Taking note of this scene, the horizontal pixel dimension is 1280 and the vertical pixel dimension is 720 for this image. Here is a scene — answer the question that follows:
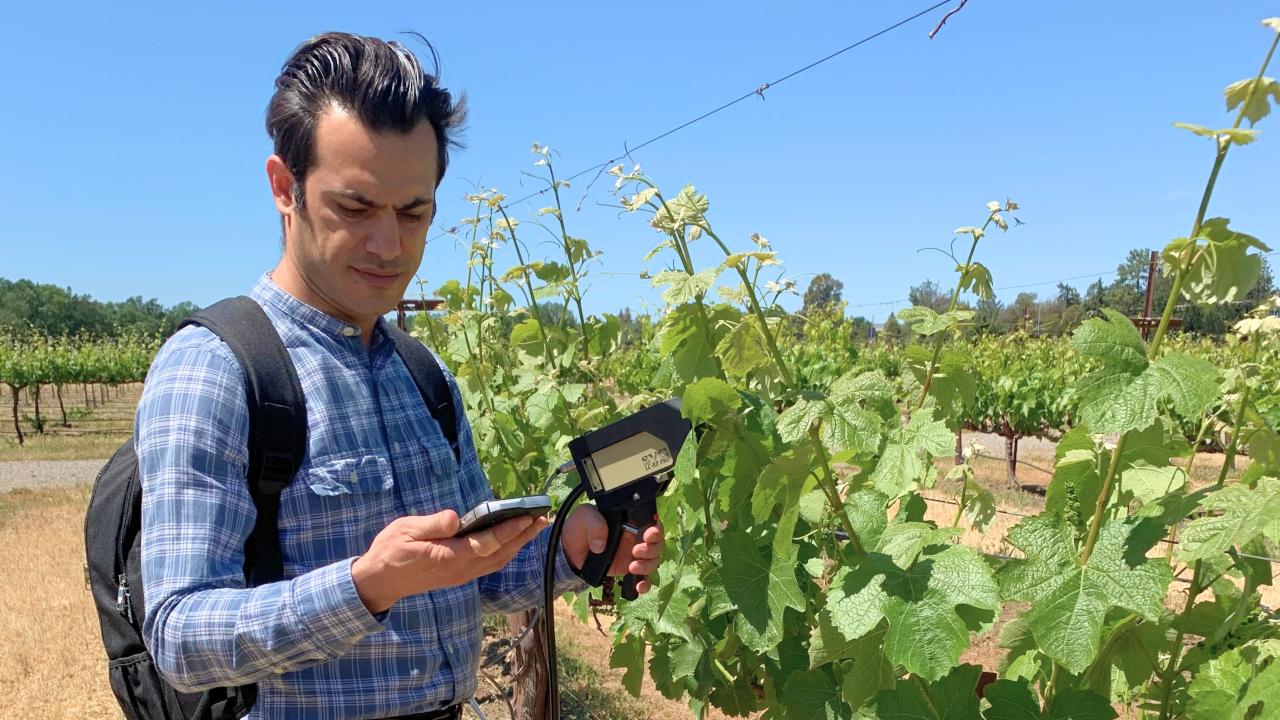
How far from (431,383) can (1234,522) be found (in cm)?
132

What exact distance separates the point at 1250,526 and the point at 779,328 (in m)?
0.86

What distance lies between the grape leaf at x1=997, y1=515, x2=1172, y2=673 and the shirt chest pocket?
962 mm

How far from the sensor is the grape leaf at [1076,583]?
1.09 meters

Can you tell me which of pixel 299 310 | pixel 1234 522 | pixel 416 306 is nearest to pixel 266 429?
pixel 299 310

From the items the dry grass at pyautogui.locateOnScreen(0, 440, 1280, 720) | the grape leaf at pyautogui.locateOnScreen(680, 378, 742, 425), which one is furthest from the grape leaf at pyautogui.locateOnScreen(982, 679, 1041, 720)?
the dry grass at pyautogui.locateOnScreen(0, 440, 1280, 720)

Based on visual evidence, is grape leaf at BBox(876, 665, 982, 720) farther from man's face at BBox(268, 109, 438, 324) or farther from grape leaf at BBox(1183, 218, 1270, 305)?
man's face at BBox(268, 109, 438, 324)

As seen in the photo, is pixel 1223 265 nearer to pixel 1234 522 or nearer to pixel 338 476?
pixel 1234 522

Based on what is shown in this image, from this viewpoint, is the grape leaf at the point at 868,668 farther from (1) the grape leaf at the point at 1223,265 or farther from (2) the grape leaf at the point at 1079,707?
(1) the grape leaf at the point at 1223,265

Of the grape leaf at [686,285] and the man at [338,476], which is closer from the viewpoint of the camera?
the man at [338,476]

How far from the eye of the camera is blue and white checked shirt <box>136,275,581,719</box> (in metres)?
1.14

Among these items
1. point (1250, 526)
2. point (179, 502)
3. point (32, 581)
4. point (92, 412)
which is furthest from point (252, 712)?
point (92, 412)

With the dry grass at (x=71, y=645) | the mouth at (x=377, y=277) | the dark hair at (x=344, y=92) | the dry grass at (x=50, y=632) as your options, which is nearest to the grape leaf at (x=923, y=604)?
the mouth at (x=377, y=277)

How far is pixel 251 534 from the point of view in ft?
4.31

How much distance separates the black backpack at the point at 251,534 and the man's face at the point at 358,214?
12 centimetres
